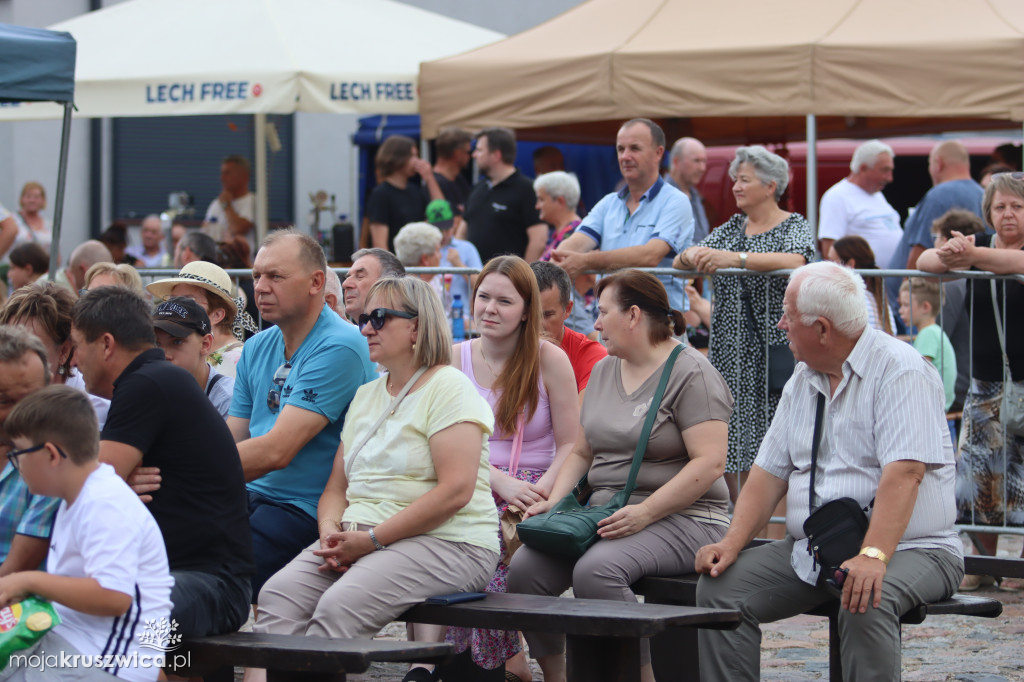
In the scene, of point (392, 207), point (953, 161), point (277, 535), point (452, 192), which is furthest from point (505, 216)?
point (277, 535)

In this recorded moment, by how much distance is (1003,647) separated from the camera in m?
5.52

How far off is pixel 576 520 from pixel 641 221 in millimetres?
2856

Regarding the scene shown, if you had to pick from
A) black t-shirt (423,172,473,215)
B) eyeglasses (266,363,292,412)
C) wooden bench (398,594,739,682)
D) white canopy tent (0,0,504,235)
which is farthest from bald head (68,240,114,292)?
wooden bench (398,594,739,682)

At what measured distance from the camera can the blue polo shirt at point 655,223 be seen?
6.91m

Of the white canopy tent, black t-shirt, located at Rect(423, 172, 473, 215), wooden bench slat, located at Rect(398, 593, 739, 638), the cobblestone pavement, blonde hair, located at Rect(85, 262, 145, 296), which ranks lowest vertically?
the cobblestone pavement

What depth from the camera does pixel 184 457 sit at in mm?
3803

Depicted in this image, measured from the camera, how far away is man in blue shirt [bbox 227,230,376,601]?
14.9 feet

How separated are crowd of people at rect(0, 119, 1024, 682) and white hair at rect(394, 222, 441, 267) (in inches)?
80.4

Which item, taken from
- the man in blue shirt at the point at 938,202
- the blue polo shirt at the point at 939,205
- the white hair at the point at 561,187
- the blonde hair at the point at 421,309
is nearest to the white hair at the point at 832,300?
the blonde hair at the point at 421,309

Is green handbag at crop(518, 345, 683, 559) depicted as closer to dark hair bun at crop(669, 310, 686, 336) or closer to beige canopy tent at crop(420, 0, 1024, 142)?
dark hair bun at crop(669, 310, 686, 336)

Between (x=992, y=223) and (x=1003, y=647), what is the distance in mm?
1924

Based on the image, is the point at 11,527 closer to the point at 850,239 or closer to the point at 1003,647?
the point at 1003,647

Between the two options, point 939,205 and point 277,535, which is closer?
point 277,535

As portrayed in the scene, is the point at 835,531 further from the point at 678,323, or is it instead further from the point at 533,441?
the point at 533,441
